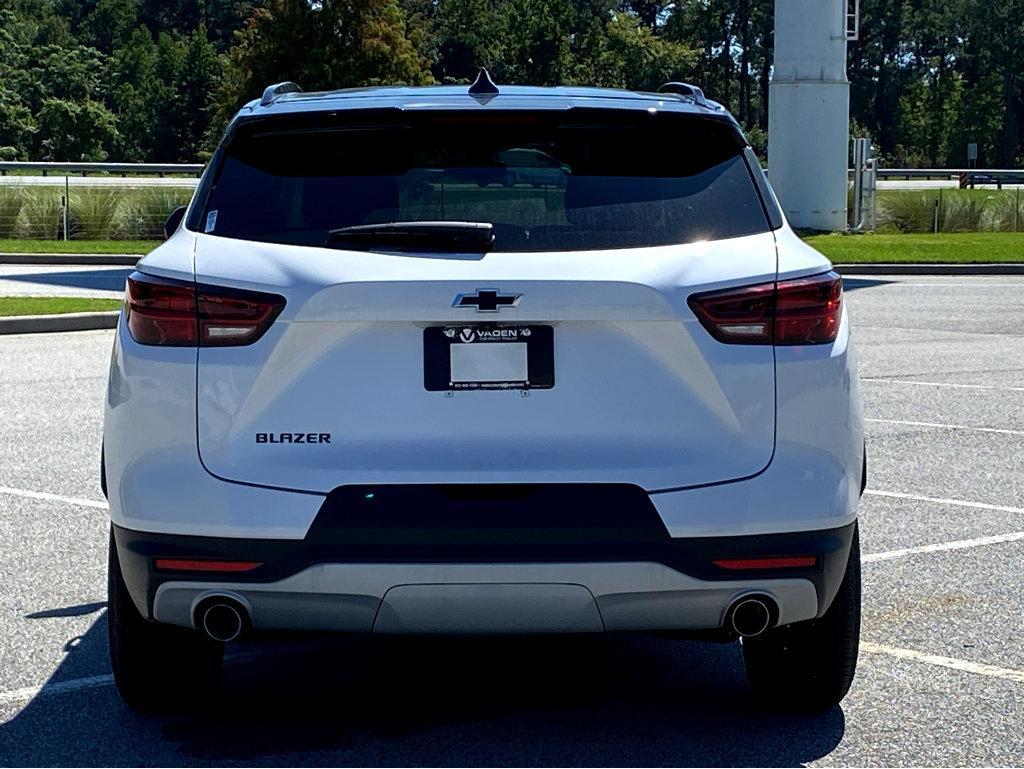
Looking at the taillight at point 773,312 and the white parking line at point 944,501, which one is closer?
the taillight at point 773,312

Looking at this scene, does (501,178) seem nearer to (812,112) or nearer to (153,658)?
(153,658)

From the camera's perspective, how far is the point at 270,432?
419cm

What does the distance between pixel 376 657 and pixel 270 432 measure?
5.30 ft

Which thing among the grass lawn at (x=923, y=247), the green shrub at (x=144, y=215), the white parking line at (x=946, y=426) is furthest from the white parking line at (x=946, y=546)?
the green shrub at (x=144, y=215)

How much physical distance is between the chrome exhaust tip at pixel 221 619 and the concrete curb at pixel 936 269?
77.8 ft

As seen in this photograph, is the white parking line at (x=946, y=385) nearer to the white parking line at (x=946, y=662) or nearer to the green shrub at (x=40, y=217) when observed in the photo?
the white parking line at (x=946, y=662)

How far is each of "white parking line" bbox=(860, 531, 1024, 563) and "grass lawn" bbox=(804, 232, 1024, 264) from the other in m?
21.2

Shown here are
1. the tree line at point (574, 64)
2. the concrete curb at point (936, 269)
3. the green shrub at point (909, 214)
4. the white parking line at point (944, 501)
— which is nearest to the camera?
the white parking line at point (944, 501)

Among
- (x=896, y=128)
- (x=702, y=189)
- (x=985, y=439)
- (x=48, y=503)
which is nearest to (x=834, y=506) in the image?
(x=702, y=189)

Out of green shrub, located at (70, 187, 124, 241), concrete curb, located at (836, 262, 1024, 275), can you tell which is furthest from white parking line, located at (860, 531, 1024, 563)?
green shrub, located at (70, 187, 124, 241)

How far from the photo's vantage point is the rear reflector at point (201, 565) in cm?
421

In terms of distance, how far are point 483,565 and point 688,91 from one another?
194 cm

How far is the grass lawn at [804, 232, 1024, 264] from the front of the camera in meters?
28.7

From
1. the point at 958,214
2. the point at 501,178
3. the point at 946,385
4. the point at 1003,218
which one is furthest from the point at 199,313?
the point at 1003,218
